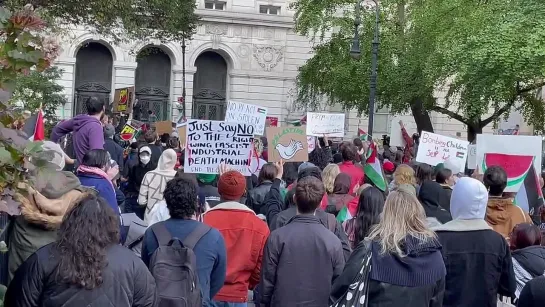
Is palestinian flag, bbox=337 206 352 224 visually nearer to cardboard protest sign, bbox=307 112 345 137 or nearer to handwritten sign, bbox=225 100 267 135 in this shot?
handwritten sign, bbox=225 100 267 135

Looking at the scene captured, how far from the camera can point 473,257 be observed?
18.5 feet

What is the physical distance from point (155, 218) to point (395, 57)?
23475mm

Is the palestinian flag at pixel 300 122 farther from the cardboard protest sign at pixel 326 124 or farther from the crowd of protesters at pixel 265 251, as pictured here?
the crowd of protesters at pixel 265 251

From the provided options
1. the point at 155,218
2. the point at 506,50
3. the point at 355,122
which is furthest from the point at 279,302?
the point at 355,122

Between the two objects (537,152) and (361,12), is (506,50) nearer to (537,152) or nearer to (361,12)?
(361,12)

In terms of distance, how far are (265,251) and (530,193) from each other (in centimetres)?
471

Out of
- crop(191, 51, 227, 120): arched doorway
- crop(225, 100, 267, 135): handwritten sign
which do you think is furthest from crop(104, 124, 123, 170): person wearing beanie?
crop(191, 51, 227, 120): arched doorway

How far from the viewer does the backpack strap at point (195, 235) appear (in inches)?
215

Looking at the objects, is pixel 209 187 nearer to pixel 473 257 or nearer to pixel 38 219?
pixel 473 257

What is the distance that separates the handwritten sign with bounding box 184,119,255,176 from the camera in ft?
31.2

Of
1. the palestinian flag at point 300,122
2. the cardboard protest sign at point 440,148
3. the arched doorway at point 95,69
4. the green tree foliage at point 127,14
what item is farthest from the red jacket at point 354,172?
the arched doorway at point 95,69


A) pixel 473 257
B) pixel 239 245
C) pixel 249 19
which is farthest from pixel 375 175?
pixel 249 19

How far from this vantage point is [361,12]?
31547mm

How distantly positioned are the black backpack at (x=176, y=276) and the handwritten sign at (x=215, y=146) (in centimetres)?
435
